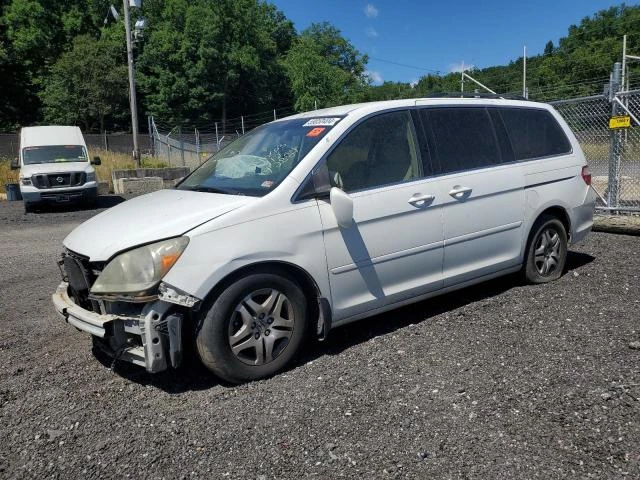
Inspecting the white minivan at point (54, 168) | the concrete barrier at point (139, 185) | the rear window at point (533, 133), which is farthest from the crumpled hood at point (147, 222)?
the concrete barrier at point (139, 185)

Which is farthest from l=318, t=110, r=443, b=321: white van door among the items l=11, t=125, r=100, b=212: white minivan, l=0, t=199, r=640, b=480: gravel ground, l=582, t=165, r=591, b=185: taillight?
l=11, t=125, r=100, b=212: white minivan

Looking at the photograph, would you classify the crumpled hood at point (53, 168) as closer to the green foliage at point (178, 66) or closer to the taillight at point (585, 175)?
the taillight at point (585, 175)

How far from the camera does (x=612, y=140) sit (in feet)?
27.6

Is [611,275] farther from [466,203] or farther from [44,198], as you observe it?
[44,198]

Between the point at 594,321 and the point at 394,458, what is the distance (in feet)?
8.05

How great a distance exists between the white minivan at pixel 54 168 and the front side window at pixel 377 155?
12.4 meters

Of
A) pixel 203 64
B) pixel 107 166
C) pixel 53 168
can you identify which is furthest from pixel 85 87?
pixel 53 168

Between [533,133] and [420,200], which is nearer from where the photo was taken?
[420,200]

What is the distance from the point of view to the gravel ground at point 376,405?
266 cm

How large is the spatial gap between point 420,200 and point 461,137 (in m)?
0.83

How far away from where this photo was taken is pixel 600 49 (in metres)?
56.7

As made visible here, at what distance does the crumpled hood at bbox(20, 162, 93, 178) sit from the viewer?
1422 centimetres

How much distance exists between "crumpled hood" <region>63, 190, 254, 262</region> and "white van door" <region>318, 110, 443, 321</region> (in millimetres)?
724

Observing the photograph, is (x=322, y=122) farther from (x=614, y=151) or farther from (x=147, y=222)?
(x=614, y=151)
